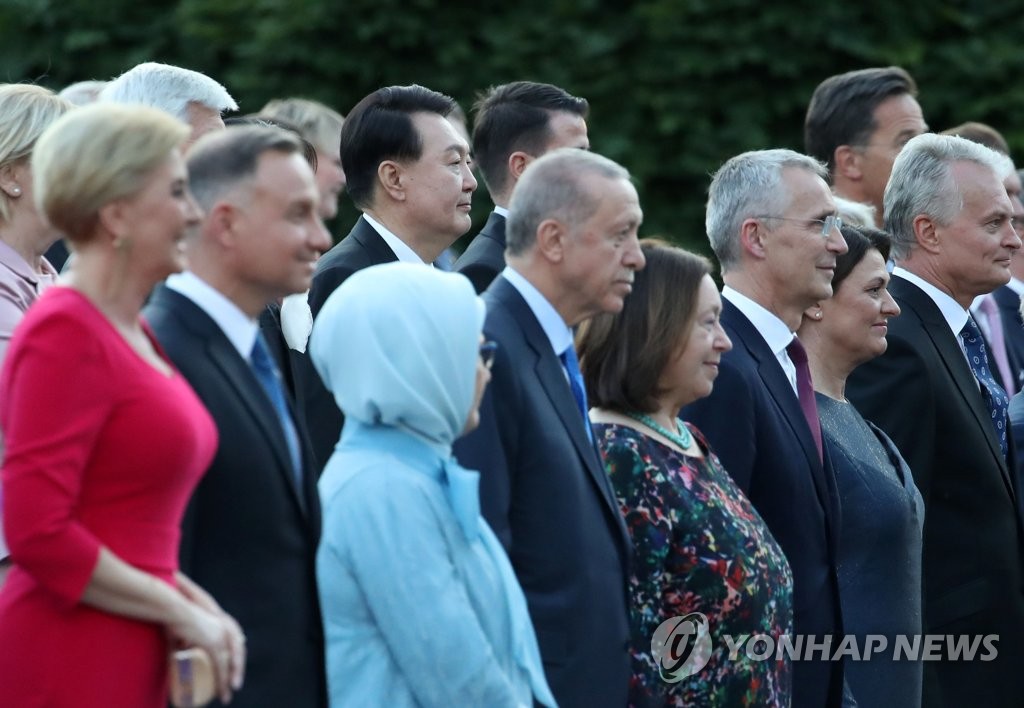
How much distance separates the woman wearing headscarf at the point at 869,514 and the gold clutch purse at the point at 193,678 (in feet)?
8.47

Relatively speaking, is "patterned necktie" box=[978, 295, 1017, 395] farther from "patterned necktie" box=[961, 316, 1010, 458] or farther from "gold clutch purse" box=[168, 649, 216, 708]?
"gold clutch purse" box=[168, 649, 216, 708]

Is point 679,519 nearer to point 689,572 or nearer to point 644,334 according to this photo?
point 689,572

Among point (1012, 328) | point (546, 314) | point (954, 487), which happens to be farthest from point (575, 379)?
point (1012, 328)

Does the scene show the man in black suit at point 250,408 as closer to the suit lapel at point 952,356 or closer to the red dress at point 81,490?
the red dress at point 81,490

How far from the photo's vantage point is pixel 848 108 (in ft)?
25.2

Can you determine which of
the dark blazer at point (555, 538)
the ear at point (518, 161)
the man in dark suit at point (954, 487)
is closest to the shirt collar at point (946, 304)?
the man in dark suit at point (954, 487)

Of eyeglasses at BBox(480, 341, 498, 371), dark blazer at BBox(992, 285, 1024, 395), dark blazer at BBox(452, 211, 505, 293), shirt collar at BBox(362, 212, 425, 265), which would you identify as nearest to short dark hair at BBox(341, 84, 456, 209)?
shirt collar at BBox(362, 212, 425, 265)

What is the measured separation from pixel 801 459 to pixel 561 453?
3.58 ft

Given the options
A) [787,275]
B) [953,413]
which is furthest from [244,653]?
[953,413]

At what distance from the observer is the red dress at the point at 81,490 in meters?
3.00

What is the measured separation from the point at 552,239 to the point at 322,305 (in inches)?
→ 50.8

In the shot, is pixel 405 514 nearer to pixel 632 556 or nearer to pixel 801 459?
pixel 632 556

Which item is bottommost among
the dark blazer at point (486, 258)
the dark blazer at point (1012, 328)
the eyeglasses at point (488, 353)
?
the dark blazer at point (1012, 328)

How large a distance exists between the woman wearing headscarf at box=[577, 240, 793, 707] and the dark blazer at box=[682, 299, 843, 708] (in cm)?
33
